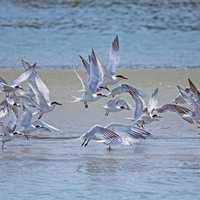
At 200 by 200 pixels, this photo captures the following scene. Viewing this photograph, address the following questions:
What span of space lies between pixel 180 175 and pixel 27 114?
278 centimetres

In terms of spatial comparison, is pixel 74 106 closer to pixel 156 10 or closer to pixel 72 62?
pixel 72 62

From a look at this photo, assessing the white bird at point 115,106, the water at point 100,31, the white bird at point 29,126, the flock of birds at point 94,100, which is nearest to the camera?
the flock of birds at point 94,100

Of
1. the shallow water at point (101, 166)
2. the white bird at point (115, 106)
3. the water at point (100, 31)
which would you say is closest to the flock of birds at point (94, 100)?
the white bird at point (115, 106)

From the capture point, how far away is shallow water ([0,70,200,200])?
948 centimetres

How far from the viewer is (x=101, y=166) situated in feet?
34.1

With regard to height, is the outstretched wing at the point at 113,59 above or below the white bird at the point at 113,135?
above

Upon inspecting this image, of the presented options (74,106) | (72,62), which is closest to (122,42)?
(72,62)

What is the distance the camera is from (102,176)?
1002cm

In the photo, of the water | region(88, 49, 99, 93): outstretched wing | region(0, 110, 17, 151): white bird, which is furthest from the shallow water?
the water

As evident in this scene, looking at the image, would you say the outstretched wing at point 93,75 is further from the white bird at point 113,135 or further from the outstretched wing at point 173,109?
the white bird at point 113,135

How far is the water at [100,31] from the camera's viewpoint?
1750cm

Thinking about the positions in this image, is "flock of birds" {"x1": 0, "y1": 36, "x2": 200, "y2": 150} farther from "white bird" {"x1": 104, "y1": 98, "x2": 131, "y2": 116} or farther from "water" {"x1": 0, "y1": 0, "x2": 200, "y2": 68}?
"water" {"x1": 0, "y1": 0, "x2": 200, "y2": 68}

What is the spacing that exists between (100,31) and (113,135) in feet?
29.1

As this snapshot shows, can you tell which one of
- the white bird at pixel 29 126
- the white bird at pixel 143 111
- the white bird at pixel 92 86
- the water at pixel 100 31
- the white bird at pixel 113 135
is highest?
the water at pixel 100 31
